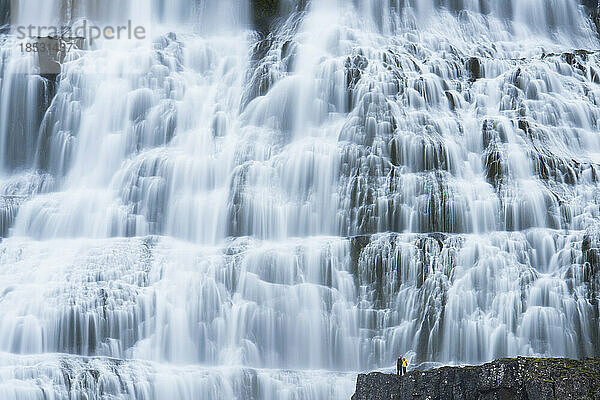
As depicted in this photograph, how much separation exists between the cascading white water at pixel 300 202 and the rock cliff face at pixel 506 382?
6995mm

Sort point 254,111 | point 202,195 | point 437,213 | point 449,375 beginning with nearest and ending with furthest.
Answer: point 449,375 → point 437,213 → point 202,195 → point 254,111

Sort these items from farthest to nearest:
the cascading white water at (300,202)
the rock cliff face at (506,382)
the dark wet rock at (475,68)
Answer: the dark wet rock at (475,68)
the cascading white water at (300,202)
the rock cliff face at (506,382)

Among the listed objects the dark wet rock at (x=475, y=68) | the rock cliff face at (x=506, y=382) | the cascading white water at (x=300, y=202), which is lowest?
the rock cliff face at (x=506, y=382)

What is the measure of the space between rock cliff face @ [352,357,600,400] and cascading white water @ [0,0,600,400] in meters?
6.99

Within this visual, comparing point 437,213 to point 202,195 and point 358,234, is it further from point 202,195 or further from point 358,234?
point 202,195

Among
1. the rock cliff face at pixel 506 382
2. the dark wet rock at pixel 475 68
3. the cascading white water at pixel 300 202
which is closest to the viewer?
the rock cliff face at pixel 506 382

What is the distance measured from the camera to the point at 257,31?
144ft

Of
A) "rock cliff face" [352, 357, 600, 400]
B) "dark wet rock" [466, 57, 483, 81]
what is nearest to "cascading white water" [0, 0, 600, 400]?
"dark wet rock" [466, 57, 483, 81]

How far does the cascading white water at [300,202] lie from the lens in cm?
2859

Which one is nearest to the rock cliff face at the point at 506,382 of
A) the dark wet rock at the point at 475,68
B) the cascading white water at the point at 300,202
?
the cascading white water at the point at 300,202

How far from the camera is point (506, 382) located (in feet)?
64.0

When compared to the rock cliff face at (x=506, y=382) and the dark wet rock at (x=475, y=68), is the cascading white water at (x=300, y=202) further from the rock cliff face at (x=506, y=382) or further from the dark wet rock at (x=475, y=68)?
the rock cliff face at (x=506, y=382)

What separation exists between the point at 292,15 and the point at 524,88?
517 inches

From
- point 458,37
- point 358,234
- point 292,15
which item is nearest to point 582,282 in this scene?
point 358,234
